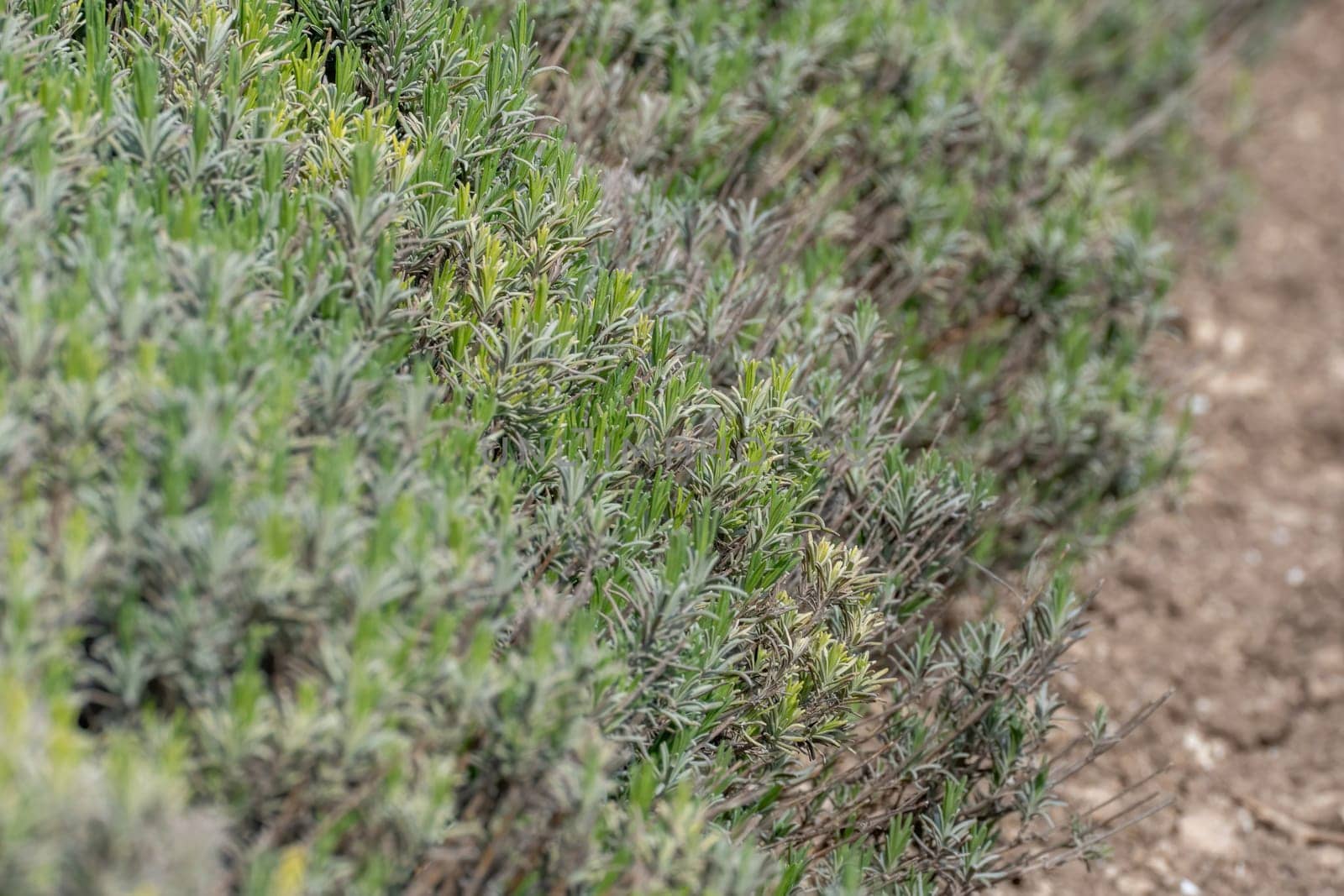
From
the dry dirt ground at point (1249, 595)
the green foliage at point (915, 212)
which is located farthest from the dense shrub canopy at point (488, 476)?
the dry dirt ground at point (1249, 595)

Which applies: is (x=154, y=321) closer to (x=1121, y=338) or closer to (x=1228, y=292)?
(x=1121, y=338)

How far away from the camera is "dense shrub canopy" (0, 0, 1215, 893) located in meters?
2.08

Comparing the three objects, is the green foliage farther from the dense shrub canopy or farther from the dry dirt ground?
the dry dirt ground

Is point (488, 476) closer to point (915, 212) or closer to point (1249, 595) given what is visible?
point (915, 212)

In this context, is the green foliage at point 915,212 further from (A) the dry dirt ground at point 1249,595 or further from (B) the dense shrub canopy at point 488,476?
(A) the dry dirt ground at point 1249,595

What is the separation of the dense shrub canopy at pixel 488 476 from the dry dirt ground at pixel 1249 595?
58cm

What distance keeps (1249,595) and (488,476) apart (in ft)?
11.0

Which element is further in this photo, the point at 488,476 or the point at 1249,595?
the point at 1249,595

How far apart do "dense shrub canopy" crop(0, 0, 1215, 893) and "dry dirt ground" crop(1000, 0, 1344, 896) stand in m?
0.58

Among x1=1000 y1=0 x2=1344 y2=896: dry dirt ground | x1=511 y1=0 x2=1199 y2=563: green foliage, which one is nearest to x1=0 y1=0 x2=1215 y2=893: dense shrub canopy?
x1=511 y1=0 x2=1199 y2=563: green foliage

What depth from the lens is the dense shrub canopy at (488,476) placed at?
208cm

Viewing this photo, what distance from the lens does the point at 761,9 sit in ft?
14.7

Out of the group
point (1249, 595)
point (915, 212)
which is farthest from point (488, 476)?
point (1249, 595)

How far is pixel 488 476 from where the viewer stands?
2.57m
